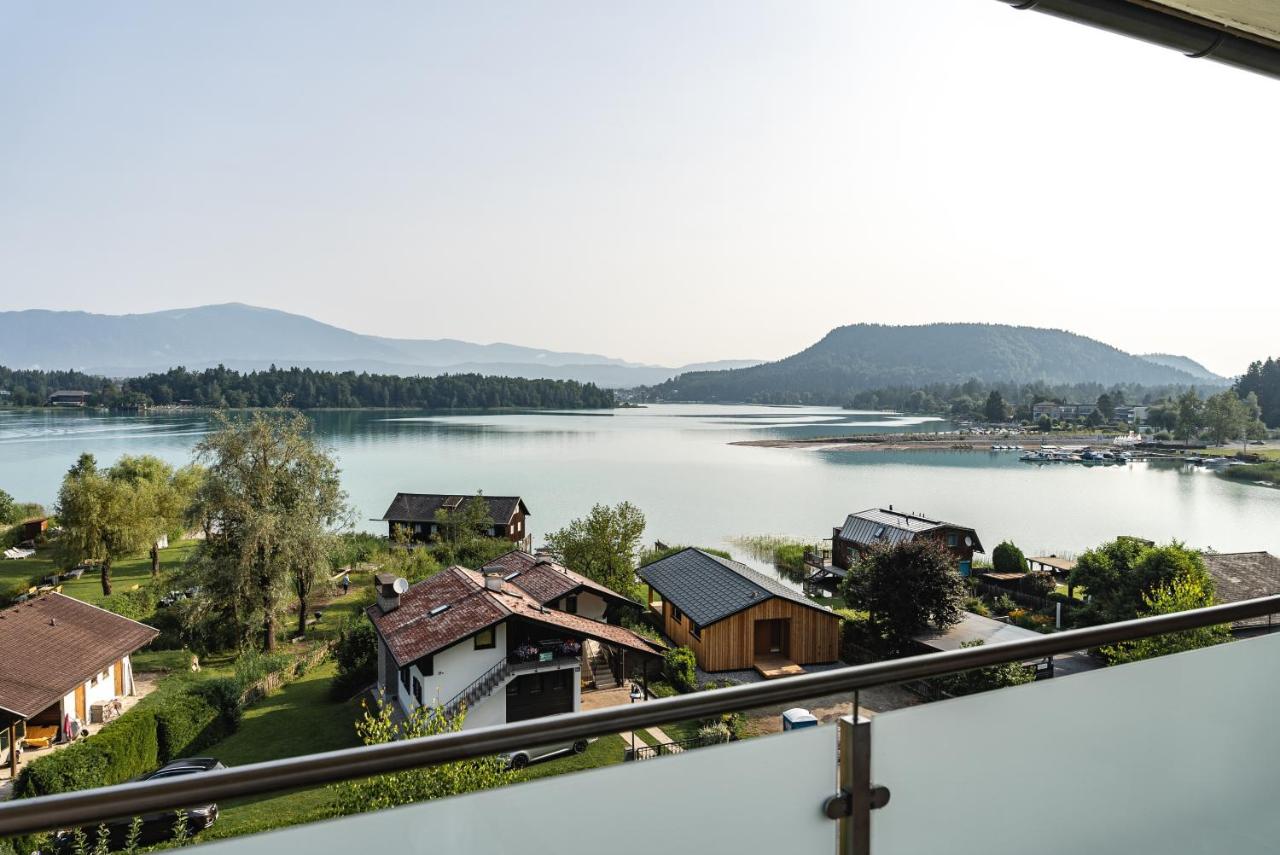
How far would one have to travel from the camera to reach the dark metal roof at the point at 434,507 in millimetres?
28375

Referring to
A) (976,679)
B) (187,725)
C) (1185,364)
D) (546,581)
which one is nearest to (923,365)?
(1185,364)

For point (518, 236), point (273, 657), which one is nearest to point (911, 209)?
point (273, 657)

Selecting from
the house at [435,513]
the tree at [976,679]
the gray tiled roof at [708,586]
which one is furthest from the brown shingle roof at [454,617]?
the house at [435,513]

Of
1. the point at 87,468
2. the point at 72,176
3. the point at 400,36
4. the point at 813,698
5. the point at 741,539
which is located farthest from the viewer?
the point at 72,176

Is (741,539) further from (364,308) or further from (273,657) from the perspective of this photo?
(364,308)

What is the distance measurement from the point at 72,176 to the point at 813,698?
10620 centimetres

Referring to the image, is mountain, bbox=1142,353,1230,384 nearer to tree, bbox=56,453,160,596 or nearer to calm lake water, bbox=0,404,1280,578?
calm lake water, bbox=0,404,1280,578

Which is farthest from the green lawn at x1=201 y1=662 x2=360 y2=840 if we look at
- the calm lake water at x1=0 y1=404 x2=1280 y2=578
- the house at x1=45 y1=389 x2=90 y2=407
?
the house at x1=45 y1=389 x2=90 y2=407

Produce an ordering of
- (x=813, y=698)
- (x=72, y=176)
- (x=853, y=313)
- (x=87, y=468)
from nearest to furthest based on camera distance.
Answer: (x=813, y=698) < (x=87, y=468) < (x=72, y=176) < (x=853, y=313)

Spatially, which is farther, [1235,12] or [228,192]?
[228,192]

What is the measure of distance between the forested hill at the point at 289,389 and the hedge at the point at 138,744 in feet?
169

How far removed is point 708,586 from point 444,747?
16.2 meters

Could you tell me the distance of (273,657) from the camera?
15.6 m

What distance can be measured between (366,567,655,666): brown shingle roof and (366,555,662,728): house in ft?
0.06
